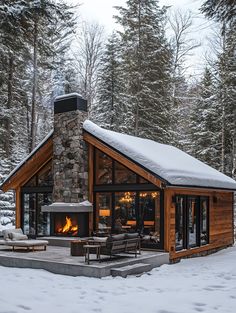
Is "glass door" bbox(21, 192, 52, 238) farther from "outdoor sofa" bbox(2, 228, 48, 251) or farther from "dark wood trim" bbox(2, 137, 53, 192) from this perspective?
"outdoor sofa" bbox(2, 228, 48, 251)

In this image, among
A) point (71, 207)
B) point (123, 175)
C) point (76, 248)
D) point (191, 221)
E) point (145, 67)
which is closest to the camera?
point (76, 248)

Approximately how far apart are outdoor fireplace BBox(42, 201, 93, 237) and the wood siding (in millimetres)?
2795

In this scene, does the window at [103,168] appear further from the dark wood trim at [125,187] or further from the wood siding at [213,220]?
the wood siding at [213,220]

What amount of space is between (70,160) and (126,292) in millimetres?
6809

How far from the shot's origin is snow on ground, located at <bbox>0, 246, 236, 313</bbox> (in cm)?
552

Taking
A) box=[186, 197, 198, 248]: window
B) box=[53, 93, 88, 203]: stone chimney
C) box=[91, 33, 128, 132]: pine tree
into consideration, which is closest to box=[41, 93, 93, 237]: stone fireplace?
box=[53, 93, 88, 203]: stone chimney

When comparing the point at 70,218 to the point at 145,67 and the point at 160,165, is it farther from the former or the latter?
the point at 145,67

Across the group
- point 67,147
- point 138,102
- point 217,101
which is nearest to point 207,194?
point 67,147

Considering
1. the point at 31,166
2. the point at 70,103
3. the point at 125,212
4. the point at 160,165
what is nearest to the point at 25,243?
the point at 125,212

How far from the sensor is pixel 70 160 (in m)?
13.5

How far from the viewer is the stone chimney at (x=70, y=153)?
1336 centimetres

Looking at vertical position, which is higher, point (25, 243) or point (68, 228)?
point (68, 228)

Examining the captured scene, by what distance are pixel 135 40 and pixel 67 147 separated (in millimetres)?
11572

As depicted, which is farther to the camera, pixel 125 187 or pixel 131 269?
→ pixel 125 187
